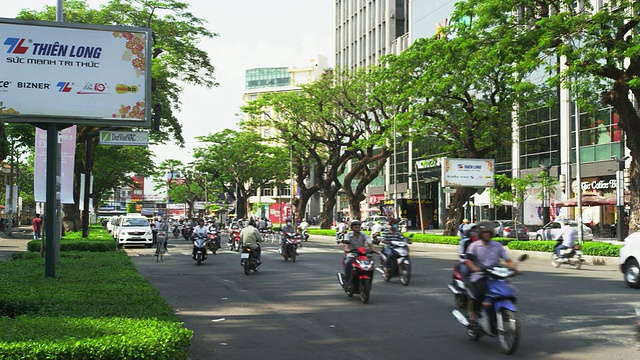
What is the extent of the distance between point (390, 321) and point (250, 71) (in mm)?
150806

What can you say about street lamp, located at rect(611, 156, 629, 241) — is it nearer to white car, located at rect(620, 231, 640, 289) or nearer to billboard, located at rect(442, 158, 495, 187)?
billboard, located at rect(442, 158, 495, 187)

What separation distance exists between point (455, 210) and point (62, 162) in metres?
24.2

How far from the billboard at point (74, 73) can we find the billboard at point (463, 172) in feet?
80.6

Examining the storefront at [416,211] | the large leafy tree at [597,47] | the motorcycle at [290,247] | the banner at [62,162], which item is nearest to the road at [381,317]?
the banner at [62,162]

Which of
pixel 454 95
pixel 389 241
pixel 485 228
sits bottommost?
pixel 389 241

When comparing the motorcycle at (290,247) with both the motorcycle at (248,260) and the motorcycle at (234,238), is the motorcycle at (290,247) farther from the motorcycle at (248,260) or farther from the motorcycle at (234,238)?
the motorcycle at (234,238)

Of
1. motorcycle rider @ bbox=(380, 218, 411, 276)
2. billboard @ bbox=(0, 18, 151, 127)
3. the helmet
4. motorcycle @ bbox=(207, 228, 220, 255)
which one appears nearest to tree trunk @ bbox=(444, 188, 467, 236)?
motorcycle @ bbox=(207, 228, 220, 255)

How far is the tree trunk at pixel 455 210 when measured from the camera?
3744cm

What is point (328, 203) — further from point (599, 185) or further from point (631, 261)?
point (631, 261)

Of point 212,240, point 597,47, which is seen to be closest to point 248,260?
point 212,240

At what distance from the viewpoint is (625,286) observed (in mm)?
15805

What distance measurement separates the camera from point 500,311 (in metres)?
7.89

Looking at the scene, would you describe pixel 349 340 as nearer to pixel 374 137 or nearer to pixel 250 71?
pixel 374 137

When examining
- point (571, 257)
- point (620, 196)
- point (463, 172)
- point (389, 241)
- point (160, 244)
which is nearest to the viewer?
point (389, 241)
